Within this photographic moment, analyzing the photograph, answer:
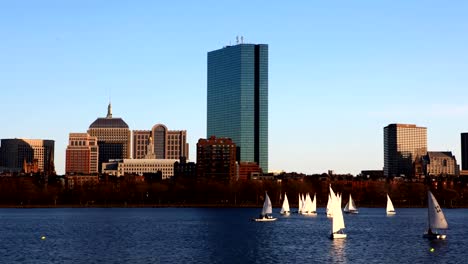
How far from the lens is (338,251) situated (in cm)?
9769

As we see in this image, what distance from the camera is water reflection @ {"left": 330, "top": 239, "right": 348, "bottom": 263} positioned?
89.3 metres

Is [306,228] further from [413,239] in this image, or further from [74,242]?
[74,242]

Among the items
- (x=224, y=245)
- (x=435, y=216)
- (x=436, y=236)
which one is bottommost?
(x=224, y=245)

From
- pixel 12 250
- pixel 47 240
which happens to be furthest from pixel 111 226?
pixel 12 250

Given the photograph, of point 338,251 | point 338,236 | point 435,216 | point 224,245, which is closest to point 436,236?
point 435,216

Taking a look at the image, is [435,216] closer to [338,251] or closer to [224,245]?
[338,251]

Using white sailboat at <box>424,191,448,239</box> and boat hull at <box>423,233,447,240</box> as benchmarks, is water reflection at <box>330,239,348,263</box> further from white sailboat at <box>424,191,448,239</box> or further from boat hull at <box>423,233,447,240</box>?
boat hull at <box>423,233,447,240</box>

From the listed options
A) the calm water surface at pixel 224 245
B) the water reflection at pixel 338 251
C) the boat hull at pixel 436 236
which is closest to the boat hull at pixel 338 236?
the water reflection at pixel 338 251

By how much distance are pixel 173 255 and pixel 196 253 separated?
379cm

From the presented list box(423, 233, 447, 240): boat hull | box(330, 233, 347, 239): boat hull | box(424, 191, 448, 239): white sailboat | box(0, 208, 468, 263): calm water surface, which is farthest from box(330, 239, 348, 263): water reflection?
box(423, 233, 447, 240): boat hull

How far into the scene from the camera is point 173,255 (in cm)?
9275

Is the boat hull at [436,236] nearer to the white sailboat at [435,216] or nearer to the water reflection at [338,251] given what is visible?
the white sailboat at [435,216]

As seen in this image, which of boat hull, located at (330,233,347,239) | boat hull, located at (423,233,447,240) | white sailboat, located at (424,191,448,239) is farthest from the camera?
boat hull, located at (330,233,347,239)

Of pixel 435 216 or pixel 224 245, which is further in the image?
pixel 435 216
